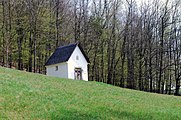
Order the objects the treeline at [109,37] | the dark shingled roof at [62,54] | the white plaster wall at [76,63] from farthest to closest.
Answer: the treeline at [109,37] < the dark shingled roof at [62,54] < the white plaster wall at [76,63]

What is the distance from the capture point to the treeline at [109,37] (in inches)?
1560

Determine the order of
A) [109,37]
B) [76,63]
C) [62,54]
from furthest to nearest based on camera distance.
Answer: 1. [109,37]
2. [62,54]
3. [76,63]

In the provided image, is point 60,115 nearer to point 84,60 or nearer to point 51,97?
point 51,97

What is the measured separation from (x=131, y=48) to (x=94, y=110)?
111 ft

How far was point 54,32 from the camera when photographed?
4134 cm

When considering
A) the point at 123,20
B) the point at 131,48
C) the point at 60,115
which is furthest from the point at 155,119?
the point at 123,20

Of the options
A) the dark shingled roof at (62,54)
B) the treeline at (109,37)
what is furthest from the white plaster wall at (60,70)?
the treeline at (109,37)

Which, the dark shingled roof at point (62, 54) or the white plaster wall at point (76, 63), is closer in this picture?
the white plaster wall at point (76, 63)

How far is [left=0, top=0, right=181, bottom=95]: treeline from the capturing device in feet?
130

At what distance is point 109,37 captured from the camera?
1753 inches

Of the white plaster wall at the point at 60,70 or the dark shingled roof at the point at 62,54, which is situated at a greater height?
the dark shingled roof at the point at 62,54

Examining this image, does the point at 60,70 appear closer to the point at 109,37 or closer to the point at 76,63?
the point at 76,63

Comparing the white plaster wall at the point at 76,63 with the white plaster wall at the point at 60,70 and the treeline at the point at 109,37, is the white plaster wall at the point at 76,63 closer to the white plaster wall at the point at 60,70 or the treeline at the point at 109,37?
the white plaster wall at the point at 60,70

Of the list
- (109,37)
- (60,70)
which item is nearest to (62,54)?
(60,70)
